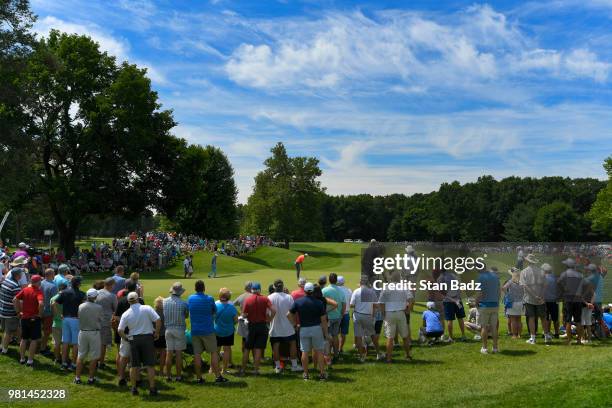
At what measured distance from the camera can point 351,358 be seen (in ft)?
42.5

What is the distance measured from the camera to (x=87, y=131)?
36781 millimetres

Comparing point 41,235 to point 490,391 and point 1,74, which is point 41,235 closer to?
point 1,74

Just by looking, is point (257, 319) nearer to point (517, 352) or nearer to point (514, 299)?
point (517, 352)

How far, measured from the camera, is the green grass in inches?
365

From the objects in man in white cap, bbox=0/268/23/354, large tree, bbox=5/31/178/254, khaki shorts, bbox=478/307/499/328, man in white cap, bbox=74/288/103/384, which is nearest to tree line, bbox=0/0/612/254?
large tree, bbox=5/31/178/254

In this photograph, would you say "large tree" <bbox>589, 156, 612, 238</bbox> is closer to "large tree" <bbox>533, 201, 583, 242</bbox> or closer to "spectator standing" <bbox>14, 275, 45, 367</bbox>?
"large tree" <bbox>533, 201, 583, 242</bbox>

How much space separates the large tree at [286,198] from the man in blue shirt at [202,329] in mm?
59396

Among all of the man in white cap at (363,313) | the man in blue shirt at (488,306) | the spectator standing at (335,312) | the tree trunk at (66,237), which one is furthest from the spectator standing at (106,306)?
the tree trunk at (66,237)

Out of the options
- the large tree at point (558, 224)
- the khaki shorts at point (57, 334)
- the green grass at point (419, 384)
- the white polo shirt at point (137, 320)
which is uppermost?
the large tree at point (558, 224)

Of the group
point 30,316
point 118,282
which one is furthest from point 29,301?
point 118,282

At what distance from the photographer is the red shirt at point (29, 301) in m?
11.4

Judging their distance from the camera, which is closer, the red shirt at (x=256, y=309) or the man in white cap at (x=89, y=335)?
the man in white cap at (x=89, y=335)

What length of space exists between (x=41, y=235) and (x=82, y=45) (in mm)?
77926

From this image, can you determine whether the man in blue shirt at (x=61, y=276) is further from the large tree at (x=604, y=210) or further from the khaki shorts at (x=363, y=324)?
the large tree at (x=604, y=210)
